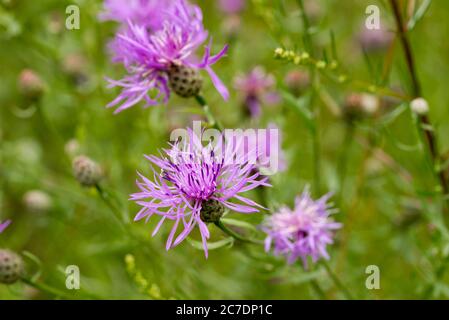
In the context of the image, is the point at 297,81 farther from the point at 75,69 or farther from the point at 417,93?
the point at 75,69

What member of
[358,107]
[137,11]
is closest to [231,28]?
[137,11]

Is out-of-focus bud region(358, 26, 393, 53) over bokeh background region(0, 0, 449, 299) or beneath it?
over

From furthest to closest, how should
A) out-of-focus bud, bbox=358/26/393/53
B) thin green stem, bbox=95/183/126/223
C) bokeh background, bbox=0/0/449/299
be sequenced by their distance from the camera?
1. out-of-focus bud, bbox=358/26/393/53
2. bokeh background, bbox=0/0/449/299
3. thin green stem, bbox=95/183/126/223

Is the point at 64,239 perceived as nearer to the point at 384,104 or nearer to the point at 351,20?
the point at 384,104

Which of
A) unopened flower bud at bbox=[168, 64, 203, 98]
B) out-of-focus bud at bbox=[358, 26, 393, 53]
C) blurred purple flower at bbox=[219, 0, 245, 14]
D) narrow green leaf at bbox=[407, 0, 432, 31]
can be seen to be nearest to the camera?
unopened flower bud at bbox=[168, 64, 203, 98]

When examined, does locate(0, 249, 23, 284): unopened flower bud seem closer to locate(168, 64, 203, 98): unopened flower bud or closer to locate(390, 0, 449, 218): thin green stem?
locate(168, 64, 203, 98): unopened flower bud

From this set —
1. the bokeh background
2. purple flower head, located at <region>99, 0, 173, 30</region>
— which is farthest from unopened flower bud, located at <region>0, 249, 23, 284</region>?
purple flower head, located at <region>99, 0, 173, 30</region>

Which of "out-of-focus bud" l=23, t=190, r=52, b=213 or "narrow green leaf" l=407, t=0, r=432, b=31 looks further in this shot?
"out-of-focus bud" l=23, t=190, r=52, b=213
